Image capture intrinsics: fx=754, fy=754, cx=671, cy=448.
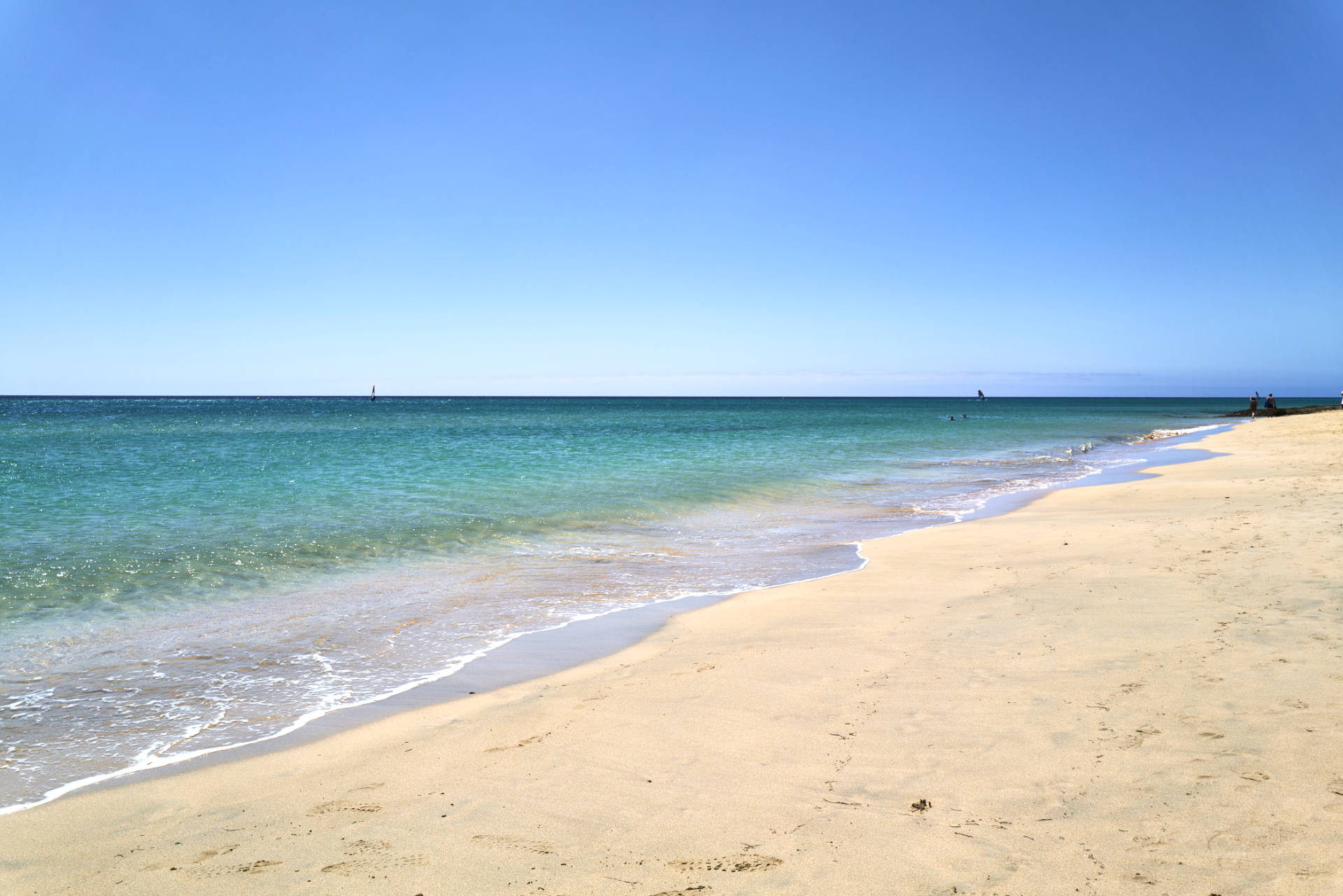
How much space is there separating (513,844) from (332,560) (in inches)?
348

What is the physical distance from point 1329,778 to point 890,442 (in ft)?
124

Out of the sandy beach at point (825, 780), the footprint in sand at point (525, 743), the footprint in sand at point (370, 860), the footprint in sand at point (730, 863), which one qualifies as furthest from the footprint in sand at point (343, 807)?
the footprint in sand at point (730, 863)

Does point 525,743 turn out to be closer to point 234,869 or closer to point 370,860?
point 370,860

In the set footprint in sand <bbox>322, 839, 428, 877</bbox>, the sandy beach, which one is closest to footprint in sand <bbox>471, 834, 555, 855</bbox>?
the sandy beach

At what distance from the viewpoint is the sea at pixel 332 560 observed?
19.0ft

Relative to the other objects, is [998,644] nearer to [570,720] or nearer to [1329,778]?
[1329,778]

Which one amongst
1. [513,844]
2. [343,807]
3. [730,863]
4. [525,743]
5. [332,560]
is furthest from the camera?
[332,560]

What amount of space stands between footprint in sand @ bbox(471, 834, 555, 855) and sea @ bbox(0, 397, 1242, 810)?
243 cm

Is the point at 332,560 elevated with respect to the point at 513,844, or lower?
lower

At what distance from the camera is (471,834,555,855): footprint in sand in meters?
3.45

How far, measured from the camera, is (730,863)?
10.8 feet

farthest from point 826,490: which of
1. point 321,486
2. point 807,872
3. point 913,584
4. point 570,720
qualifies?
point 807,872

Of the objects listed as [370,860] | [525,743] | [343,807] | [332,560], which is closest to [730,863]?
[370,860]

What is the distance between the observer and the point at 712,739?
462 cm
